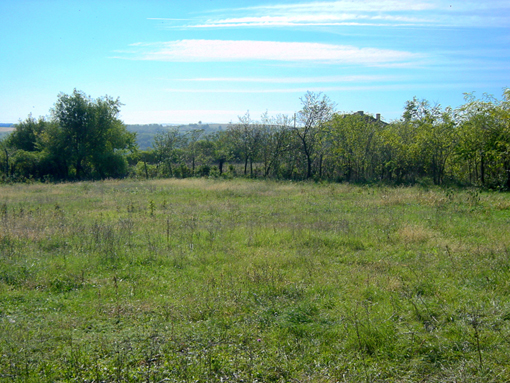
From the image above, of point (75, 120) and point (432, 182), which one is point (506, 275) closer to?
point (432, 182)

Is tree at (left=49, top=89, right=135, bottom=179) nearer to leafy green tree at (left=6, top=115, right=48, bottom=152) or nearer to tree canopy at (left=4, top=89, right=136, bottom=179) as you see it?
tree canopy at (left=4, top=89, right=136, bottom=179)

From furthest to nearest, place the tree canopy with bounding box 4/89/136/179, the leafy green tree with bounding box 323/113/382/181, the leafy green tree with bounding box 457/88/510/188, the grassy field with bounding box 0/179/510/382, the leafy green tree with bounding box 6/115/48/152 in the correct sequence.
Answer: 1. the leafy green tree with bounding box 6/115/48/152
2. the tree canopy with bounding box 4/89/136/179
3. the leafy green tree with bounding box 323/113/382/181
4. the leafy green tree with bounding box 457/88/510/188
5. the grassy field with bounding box 0/179/510/382

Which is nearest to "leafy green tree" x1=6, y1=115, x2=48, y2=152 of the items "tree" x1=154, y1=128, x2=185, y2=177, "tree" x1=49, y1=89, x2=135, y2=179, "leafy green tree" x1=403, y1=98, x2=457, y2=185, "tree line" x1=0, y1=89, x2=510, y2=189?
"tree line" x1=0, y1=89, x2=510, y2=189

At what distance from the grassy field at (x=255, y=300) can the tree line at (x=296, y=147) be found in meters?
13.6

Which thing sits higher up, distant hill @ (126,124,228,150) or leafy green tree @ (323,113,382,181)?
distant hill @ (126,124,228,150)

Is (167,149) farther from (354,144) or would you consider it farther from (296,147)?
(354,144)

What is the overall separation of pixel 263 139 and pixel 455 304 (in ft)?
80.6

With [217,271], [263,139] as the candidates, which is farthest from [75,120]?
[217,271]

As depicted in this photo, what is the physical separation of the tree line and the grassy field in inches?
536

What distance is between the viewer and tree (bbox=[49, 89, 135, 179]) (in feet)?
98.2

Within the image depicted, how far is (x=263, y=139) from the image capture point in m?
28.7

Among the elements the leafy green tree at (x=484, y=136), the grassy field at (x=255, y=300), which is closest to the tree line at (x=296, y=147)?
the leafy green tree at (x=484, y=136)

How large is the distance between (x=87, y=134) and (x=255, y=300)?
29958mm

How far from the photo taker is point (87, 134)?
30719 mm
